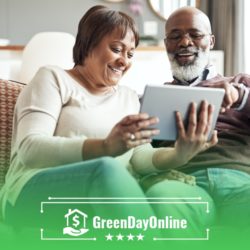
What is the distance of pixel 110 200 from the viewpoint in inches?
25.1

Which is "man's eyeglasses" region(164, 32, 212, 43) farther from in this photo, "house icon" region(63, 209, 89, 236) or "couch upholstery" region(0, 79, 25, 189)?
"house icon" region(63, 209, 89, 236)

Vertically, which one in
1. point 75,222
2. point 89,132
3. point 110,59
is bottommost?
point 75,222

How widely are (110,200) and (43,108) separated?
0.18 metres

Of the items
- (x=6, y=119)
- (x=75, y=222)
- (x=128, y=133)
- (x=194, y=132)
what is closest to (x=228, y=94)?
(x=194, y=132)

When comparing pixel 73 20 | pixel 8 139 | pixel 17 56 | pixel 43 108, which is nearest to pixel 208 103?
pixel 43 108

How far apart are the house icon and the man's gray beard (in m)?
0.43

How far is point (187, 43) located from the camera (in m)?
1.00

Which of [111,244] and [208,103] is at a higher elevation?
[208,103]

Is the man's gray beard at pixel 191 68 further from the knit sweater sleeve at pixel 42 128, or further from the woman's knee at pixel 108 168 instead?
the woman's knee at pixel 108 168

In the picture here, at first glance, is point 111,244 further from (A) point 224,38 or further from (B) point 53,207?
(A) point 224,38

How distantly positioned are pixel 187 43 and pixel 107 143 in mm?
403

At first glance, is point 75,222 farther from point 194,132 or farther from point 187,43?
point 187,43

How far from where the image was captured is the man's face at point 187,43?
100 cm

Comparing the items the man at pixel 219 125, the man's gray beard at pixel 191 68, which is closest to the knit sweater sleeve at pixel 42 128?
the man at pixel 219 125
